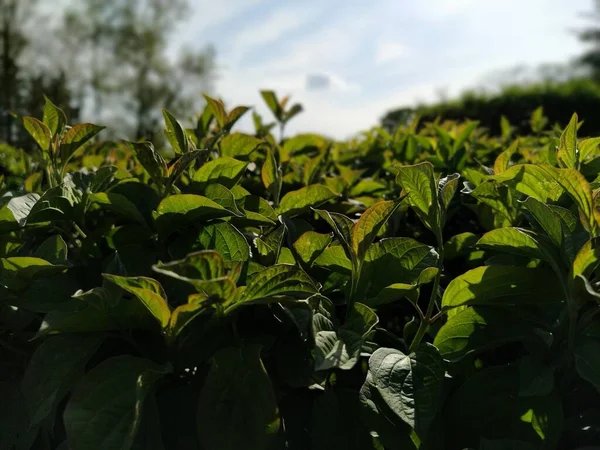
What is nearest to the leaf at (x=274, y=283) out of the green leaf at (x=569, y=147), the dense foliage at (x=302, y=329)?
the dense foliage at (x=302, y=329)

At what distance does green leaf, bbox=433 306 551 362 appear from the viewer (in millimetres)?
1161

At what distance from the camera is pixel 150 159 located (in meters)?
1.45

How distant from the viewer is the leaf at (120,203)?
1.43 meters

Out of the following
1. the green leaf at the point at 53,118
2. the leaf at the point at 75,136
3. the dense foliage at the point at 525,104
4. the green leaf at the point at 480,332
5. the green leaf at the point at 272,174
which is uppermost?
the dense foliage at the point at 525,104

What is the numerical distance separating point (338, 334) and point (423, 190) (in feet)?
1.22

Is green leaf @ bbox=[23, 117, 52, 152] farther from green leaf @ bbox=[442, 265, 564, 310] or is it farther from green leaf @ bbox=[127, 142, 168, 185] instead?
green leaf @ bbox=[442, 265, 564, 310]

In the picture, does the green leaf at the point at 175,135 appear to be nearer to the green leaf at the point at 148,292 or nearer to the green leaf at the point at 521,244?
the green leaf at the point at 148,292

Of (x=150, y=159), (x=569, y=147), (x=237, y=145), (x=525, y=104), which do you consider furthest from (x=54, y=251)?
(x=525, y=104)

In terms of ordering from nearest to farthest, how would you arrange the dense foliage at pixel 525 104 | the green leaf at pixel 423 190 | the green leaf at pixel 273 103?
the green leaf at pixel 423 190 → the green leaf at pixel 273 103 → the dense foliage at pixel 525 104

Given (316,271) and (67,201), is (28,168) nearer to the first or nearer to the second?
(67,201)

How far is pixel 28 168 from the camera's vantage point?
266cm

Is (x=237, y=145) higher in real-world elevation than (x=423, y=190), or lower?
higher

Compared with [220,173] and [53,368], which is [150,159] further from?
[53,368]

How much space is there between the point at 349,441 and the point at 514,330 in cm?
40
